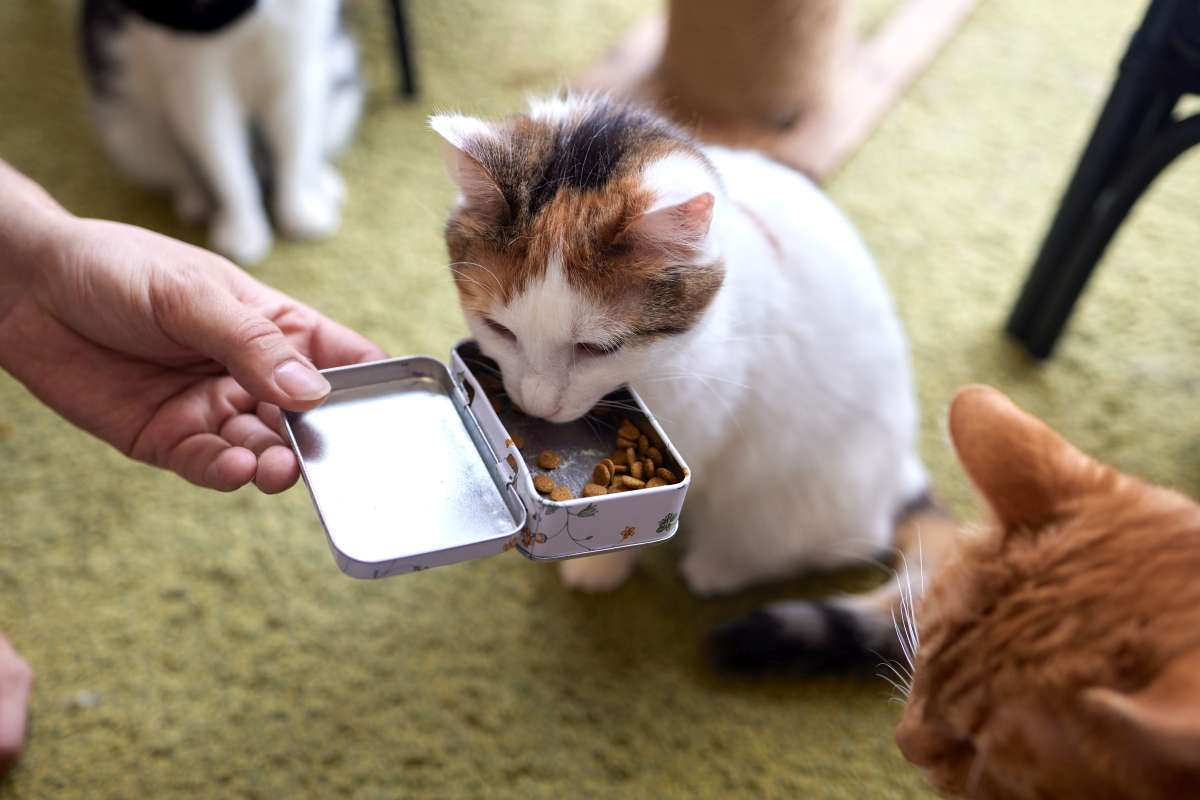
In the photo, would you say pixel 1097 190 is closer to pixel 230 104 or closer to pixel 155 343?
pixel 155 343

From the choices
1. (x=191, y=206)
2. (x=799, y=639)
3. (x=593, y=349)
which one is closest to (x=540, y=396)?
(x=593, y=349)

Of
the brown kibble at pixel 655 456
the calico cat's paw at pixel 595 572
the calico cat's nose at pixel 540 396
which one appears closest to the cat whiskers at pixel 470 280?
the calico cat's nose at pixel 540 396

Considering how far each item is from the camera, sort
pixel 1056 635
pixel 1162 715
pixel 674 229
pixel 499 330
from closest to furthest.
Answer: pixel 1162 715 → pixel 1056 635 → pixel 674 229 → pixel 499 330

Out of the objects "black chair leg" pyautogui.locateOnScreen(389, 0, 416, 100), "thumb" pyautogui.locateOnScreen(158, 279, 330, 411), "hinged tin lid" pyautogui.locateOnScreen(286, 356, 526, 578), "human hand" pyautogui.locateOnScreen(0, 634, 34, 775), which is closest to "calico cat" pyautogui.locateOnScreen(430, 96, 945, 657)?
"hinged tin lid" pyautogui.locateOnScreen(286, 356, 526, 578)

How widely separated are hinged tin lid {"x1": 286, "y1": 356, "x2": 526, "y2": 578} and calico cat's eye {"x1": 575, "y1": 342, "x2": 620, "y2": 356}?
0.55 feet

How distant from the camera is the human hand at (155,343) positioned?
114 cm

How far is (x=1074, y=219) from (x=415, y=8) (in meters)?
1.98

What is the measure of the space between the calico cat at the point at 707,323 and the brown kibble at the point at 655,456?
92 millimetres

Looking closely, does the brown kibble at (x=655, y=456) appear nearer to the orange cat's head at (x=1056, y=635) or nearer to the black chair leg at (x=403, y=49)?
the orange cat's head at (x=1056, y=635)

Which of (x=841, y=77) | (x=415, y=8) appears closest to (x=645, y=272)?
(x=841, y=77)

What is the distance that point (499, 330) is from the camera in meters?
1.10

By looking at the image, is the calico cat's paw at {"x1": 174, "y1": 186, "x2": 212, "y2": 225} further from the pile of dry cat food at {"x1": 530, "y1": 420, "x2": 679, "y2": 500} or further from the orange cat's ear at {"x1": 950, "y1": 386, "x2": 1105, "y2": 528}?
the orange cat's ear at {"x1": 950, "y1": 386, "x2": 1105, "y2": 528}

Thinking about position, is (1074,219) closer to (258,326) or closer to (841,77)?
(841,77)

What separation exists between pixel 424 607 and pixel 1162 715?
121cm
